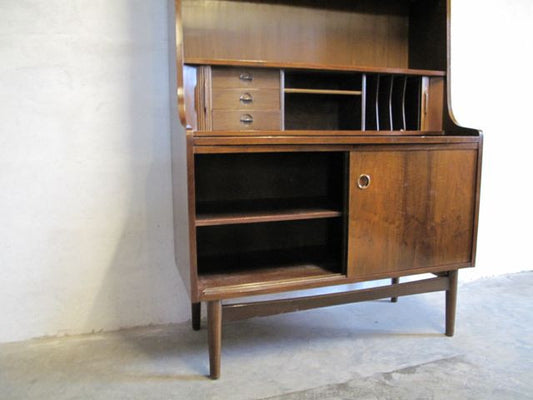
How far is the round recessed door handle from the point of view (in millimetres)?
1604

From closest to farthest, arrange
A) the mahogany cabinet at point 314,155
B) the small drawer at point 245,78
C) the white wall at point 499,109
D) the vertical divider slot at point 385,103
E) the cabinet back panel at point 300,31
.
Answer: the mahogany cabinet at point 314,155 → the small drawer at point 245,78 → the cabinet back panel at point 300,31 → the vertical divider slot at point 385,103 → the white wall at point 499,109

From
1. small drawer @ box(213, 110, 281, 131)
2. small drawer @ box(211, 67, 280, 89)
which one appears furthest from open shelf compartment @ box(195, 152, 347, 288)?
small drawer @ box(211, 67, 280, 89)

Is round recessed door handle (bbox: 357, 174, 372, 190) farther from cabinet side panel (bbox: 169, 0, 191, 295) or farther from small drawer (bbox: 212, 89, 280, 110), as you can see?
cabinet side panel (bbox: 169, 0, 191, 295)

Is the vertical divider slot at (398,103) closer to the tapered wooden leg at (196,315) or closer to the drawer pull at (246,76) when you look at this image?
the drawer pull at (246,76)

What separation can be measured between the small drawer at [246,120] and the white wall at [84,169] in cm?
36

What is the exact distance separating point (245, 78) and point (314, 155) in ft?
1.90

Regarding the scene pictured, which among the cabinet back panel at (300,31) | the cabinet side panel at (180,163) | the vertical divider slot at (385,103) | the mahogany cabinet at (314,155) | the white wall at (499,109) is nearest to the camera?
the cabinet side panel at (180,163)

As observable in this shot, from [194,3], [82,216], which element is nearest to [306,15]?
[194,3]

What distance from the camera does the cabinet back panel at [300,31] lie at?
183cm

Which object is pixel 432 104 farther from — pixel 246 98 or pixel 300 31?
pixel 246 98

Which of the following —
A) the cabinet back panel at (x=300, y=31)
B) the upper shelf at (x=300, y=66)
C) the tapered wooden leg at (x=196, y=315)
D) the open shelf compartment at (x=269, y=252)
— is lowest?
the tapered wooden leg at (x=196, y=315)

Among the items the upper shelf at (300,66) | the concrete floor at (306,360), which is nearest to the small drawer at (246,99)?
the upper shelf at (300,66)

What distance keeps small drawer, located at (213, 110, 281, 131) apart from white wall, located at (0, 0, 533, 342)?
357 mm

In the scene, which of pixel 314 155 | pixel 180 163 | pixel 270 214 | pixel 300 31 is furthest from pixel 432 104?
pixel 180 163
